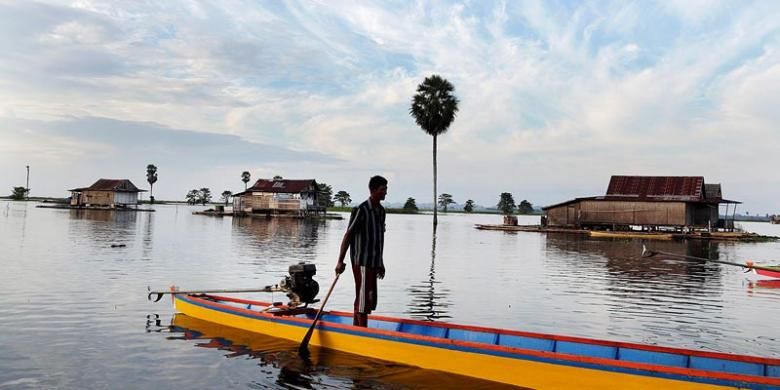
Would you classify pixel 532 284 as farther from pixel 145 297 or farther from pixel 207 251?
pixel 207 251

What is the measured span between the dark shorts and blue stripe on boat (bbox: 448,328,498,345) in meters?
1.36

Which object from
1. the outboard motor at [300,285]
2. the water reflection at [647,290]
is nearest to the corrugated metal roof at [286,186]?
the water reflection at [647,290]

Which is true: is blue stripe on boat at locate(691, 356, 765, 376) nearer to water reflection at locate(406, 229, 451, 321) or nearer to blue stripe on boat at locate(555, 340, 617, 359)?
blue stripe on boat at locate(555, 340, 617, 359)

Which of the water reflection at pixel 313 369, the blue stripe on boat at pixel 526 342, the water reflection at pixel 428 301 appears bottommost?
the water reflection at pixel 313 369

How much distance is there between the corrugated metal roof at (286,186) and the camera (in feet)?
248

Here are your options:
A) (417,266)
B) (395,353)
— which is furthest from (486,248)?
(395,353)

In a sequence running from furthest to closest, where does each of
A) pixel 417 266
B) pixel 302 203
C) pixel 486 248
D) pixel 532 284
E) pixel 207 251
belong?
pixel 302 203 < pixel 486 248 < pixel 207 251 < pixel 417 266 < pixel 532 284

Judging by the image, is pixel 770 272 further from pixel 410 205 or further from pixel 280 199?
pixel 410 205

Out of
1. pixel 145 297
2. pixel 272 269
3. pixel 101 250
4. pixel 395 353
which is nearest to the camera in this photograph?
pixel 395 353

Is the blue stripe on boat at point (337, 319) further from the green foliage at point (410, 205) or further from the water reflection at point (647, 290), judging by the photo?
the green foliage at point (410, 205)

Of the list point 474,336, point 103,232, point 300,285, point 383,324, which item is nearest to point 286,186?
point 103,232

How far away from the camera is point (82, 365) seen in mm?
7891

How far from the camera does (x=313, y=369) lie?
7.95 meters

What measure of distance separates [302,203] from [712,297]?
63.2 meters
